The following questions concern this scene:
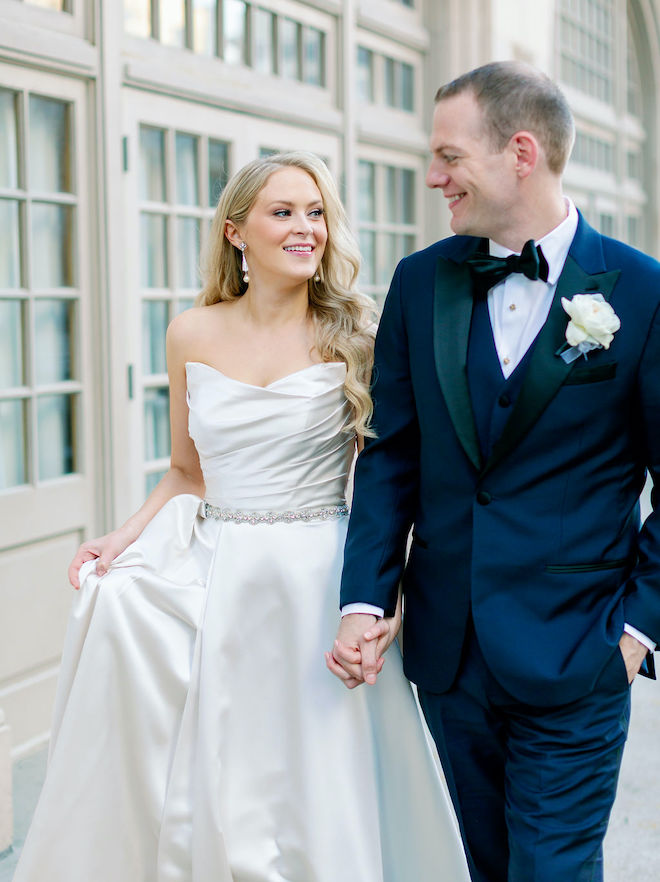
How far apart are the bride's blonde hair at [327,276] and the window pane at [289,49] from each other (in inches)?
102

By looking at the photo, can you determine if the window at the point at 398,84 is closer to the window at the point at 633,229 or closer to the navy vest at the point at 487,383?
the navy vest at the point at 487,383

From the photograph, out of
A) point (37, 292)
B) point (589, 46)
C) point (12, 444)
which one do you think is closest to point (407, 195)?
point (37, 292)

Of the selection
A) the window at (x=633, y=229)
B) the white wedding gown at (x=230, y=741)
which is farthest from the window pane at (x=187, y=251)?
the window at (x=633, y=229)

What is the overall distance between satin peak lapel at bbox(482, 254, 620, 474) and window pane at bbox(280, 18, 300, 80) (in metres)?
3.45

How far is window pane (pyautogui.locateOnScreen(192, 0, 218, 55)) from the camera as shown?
4.34m

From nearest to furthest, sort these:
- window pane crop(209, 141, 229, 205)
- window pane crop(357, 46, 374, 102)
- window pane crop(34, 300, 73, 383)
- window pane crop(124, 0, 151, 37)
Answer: window pane crop(34, 300, 73, 383)
window pane crop(124, 0, 151, 37)
window pane crop(209, 141, 229, 205)
window pane crop(357, 46, 374, 102)

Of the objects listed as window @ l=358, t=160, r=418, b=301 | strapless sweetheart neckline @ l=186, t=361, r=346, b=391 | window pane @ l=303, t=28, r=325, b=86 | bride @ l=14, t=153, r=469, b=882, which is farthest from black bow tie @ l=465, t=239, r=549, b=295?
window @ l=358, t=160, r=418, b=301

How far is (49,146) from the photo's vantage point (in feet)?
12.1

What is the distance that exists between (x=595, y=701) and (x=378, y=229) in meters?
4.32

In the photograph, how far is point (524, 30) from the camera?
677 centimetres

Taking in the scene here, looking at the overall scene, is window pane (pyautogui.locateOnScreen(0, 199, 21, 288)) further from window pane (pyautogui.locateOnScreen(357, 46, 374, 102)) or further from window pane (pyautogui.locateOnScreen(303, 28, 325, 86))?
window pane (pyautogui.locateOnScreen(357, 46, 374, 102))

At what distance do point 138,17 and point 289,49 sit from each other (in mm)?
1105

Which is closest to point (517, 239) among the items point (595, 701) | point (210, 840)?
point (595, 701)

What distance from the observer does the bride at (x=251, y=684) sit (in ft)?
7.29
